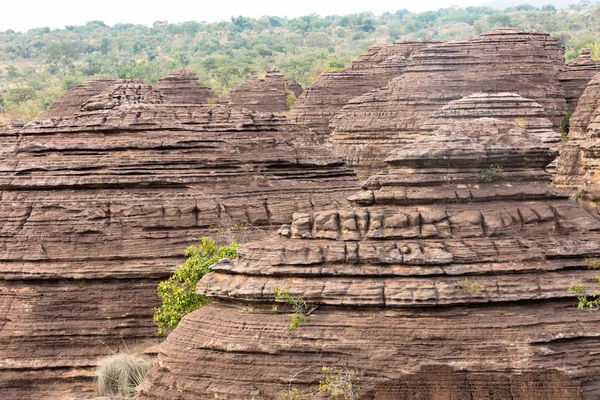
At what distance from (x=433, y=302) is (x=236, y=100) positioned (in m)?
55.3

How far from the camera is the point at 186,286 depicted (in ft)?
82.9

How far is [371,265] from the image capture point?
64.0 feet

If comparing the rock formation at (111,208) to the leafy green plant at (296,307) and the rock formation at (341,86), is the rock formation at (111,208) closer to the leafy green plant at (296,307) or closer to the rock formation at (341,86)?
the leafy green plant at (296,307)

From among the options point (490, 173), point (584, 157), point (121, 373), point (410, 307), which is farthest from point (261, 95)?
point (410, 307)

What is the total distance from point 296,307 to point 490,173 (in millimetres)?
3916

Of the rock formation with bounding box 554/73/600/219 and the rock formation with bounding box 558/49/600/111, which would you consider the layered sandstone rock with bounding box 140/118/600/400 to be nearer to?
the rock formation with bounding box 554/73/600/219

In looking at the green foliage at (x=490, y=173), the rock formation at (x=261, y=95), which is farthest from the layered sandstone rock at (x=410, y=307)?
the rock formation at (x=261, y=95)

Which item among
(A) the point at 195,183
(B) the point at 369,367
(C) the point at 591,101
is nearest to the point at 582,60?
(C) the point at 591,101

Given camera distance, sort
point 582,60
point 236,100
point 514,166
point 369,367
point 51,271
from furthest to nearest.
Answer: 1. point 236,100
2. point 582,60
3. point 51,271
4. point 514,166
5. point 369,367

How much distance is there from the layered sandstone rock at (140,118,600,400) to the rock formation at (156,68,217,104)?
161 feet

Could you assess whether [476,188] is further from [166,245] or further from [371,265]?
[166,245]

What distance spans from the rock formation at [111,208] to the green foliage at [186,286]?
2445 millimetres

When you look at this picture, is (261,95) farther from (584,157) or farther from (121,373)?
(121,373)

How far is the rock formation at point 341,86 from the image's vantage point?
68.1 metres
